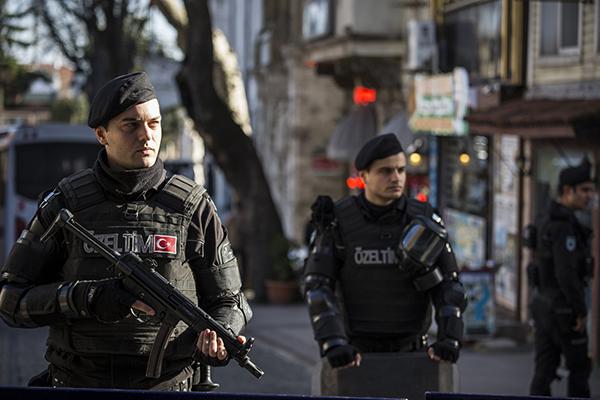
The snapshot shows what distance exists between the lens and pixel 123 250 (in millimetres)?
4871

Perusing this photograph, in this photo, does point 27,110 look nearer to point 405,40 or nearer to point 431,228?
point 405,40

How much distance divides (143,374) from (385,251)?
228cm

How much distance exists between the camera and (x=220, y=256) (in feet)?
16.4

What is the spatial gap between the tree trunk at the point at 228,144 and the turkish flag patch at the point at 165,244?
50.2 ft

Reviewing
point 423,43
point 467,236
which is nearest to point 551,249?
point 467,236

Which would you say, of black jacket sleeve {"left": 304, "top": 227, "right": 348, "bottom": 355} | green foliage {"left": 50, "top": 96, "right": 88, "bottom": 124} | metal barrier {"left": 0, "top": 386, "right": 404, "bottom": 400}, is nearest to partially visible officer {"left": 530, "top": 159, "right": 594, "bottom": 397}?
black jacket sleeve {"left": 304, "top": 227, "right": 348, "bottom": 355}

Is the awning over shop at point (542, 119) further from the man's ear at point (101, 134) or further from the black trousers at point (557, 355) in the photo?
the man's ear at point (101, 134)

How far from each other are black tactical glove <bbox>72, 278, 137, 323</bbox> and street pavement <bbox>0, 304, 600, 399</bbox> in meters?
5.48

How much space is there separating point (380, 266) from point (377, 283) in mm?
92

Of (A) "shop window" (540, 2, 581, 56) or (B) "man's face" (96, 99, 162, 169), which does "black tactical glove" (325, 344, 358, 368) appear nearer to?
(B) "man's face" (96, 99, 162, 169)

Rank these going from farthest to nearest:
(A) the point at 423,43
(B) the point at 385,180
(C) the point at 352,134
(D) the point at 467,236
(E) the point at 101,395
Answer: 1. (C) the point at 352,134
2. (A) the point at 423,43
3. (D) the point at 467,236
4. (B) the point at 385,180
5. (E) the point at 101,395

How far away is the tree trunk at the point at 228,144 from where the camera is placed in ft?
66.3

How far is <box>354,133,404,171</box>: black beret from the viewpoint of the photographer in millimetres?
7059

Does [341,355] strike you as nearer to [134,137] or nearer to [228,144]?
[134,137]
